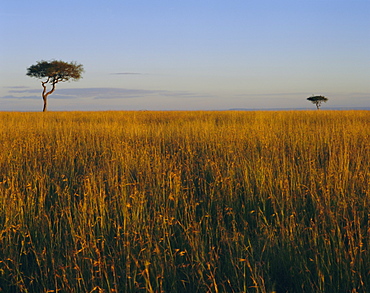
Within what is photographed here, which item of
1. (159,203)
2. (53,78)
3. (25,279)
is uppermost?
(53,78)

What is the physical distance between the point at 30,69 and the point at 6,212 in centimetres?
3591

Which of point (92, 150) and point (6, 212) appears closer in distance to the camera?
point (6, 212)

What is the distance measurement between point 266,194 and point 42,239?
249cm

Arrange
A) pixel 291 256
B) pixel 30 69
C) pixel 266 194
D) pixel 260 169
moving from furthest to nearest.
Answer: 1. pixel 30 69
2. pixel 260 169
3. pixel 266 194
4. pixel 291 256

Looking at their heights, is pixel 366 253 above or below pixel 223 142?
below

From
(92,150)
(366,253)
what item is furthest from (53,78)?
(366,253)

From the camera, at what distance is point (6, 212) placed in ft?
11.0

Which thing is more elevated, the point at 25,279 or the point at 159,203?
the point at 159,203

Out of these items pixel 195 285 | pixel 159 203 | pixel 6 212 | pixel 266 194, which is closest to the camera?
pixel 195 285

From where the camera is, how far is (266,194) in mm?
4145

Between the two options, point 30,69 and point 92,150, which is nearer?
point 92,150

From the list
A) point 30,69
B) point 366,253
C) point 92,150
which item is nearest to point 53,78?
point 30,69

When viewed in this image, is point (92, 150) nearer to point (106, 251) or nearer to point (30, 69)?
point (106, 251)

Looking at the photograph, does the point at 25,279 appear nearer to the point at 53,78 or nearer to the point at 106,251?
the point at 106,251
